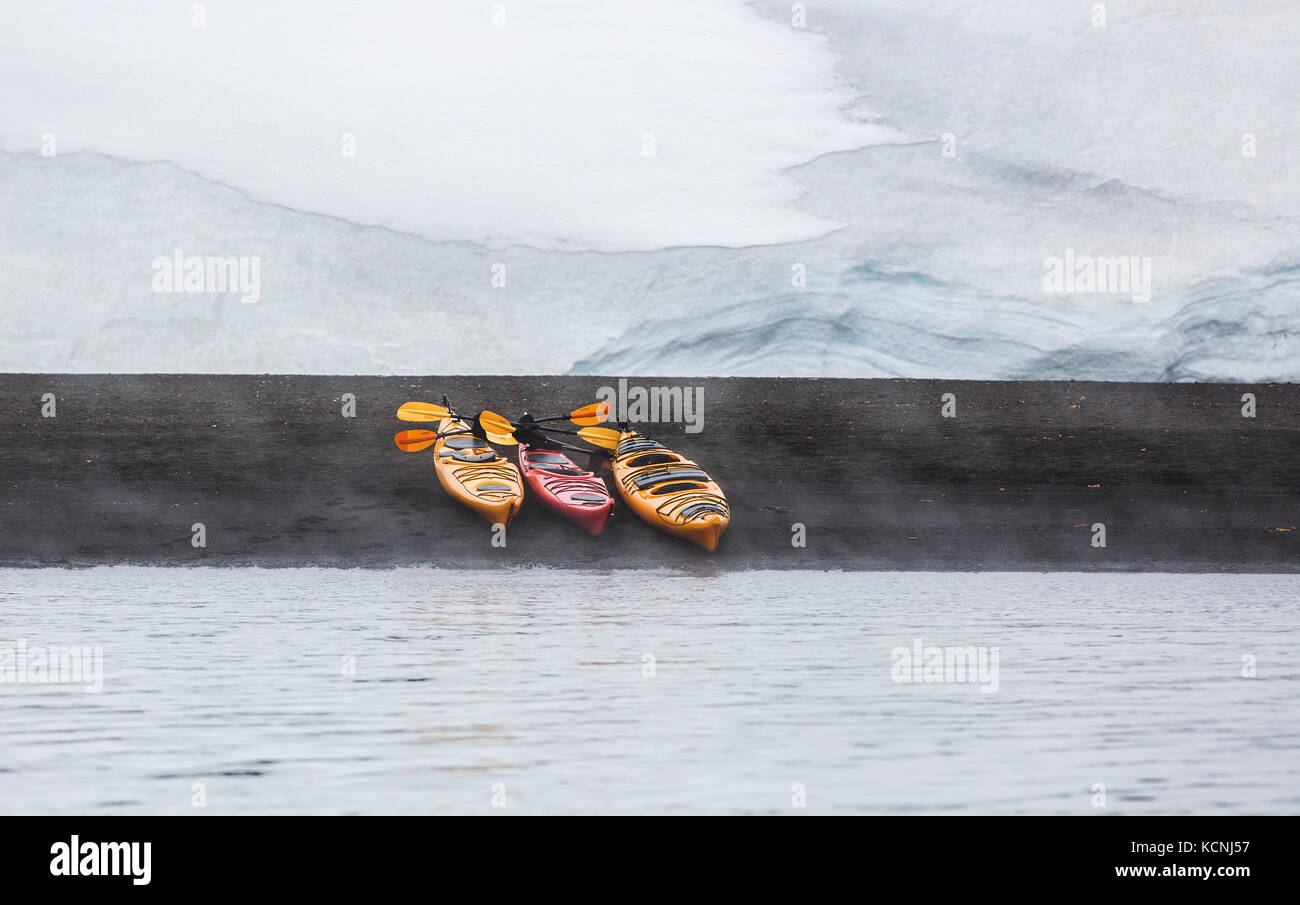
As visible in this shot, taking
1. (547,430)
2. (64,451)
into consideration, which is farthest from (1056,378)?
(64,451)

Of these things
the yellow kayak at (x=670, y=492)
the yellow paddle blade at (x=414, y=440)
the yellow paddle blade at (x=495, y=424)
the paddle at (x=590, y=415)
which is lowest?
the yellow kayak at (x=670, y=492)

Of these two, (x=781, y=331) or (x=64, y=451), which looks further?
(x=781, y=331)

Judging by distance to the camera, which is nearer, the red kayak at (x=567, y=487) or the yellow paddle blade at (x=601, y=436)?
the red kayak at (x=567, y=487)

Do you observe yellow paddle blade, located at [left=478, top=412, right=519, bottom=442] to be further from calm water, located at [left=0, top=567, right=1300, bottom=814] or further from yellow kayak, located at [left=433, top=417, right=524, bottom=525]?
calm water, located at [left=0, top=567, right=1300, bottom=814]

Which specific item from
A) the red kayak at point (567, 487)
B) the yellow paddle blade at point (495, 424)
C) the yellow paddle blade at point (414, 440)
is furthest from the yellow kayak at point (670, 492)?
the yellow paddle blade at point (414, 440)

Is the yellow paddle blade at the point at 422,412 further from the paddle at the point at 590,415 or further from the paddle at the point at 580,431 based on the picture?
the paddle at the point at 590,415

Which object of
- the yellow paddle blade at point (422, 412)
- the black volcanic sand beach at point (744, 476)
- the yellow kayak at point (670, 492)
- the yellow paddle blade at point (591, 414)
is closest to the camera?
the yellow kayak at point (670, 492)

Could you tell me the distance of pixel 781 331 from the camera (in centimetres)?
2877

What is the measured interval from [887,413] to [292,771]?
1660 centimetres

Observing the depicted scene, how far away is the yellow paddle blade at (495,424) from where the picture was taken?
20.4 meters

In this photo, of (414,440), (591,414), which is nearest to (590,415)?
(591,414)

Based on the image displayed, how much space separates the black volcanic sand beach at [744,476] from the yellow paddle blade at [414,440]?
275mm
